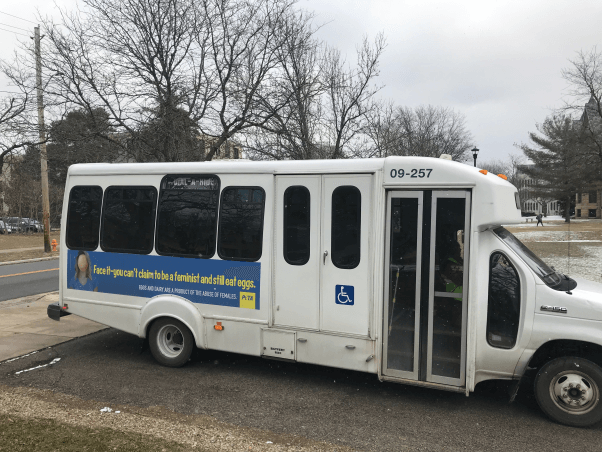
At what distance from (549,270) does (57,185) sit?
40.4 meters

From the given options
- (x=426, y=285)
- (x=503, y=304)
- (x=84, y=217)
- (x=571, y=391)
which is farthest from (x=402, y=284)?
(x=84, y=217)

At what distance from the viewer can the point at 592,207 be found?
8088 cm

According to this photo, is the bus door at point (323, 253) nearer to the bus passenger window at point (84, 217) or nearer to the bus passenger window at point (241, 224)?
the bus passenger window at point (241, 224)

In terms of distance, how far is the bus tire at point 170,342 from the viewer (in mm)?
6195

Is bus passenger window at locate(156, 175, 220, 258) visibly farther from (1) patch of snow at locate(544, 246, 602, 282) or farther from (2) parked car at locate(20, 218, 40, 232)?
(2) parked car at locate(20, 218, 40, 232)

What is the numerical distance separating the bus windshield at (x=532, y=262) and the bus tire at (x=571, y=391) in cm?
78

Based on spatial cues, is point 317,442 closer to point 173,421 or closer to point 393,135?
point 173,421

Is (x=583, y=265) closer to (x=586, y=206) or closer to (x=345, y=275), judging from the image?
(x=345, y=275)

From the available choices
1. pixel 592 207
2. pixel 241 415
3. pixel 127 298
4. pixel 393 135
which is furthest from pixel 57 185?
pixel 592 207

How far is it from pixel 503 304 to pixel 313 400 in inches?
88.6

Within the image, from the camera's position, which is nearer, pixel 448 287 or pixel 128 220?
pixel 448 287

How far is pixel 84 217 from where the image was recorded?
6.84m

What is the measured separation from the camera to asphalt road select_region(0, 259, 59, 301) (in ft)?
40.7

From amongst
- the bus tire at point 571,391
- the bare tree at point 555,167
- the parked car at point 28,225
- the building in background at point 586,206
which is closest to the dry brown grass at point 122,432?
the bus tire at point 571,391
